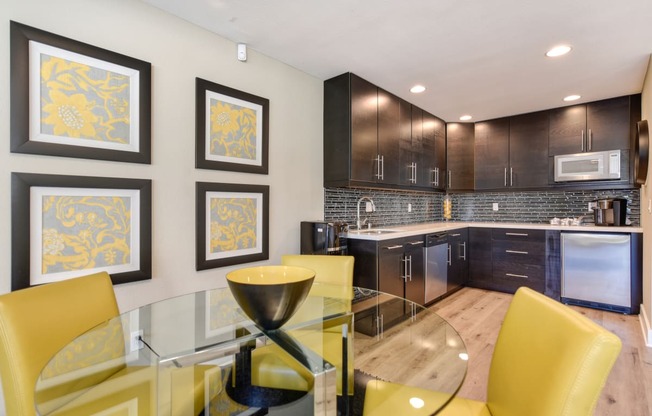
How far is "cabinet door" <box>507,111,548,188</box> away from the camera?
159 inches

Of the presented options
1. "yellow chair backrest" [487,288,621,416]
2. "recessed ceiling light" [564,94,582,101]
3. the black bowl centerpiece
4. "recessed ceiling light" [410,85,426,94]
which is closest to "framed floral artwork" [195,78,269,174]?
the black bowl centerpiece

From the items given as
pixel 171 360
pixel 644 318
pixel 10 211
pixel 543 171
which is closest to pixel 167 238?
pixel 10 211

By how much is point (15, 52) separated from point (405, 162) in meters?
3.21

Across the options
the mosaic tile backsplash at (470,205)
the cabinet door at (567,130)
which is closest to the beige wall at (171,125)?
the mosaic tile backsplash at (470,205)

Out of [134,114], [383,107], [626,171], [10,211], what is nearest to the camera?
[10,211]

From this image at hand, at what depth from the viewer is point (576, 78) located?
3.01 meters

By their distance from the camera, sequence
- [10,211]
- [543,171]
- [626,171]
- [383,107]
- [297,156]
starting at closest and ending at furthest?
[10,211], [297,156], [383,107], [626,171], [543,171]

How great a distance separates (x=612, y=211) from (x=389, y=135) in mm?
2700

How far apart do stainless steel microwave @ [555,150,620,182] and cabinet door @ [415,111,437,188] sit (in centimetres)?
148

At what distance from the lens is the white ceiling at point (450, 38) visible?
1936 millimetres

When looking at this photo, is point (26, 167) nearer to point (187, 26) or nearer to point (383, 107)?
point (187, 26)

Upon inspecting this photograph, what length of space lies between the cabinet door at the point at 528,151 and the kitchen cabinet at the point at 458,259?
40.3 inches

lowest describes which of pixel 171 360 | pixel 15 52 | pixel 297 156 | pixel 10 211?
pixel 171 360

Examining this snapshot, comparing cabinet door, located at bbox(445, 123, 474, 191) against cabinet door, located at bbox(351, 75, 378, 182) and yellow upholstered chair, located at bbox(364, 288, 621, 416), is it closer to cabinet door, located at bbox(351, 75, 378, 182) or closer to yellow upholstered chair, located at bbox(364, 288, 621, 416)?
cabinet door, located at bbox(351, 75, 378, 182)
